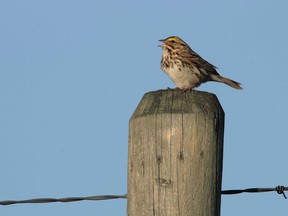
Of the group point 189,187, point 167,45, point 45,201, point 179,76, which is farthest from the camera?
point 167,45

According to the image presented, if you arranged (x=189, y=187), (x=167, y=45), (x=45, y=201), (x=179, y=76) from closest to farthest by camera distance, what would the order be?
(x=189, y=187) < (x=45, y=201) < (x=179, y=76) < (x=167, y=45)

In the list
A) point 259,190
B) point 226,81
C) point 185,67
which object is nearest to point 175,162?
point 259,190

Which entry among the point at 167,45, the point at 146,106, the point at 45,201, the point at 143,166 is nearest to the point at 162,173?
the point at 143,166

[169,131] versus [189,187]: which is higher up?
[169,131]

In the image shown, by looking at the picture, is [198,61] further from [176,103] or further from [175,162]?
[175,162]

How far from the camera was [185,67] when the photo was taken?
31.1 feet

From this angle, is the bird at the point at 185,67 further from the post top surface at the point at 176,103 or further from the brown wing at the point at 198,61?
the post top surface at the point at 176,103

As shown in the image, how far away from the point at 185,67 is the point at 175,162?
5.74m

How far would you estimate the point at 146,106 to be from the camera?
3990 mm

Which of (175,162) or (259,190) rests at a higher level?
(175,162)

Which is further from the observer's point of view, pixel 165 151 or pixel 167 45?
pixel 167 45

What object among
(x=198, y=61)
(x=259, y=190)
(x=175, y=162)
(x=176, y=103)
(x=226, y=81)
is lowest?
(x=259, y=190)

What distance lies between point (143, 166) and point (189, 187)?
0.28 m

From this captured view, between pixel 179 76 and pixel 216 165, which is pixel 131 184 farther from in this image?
pixel 179 76
